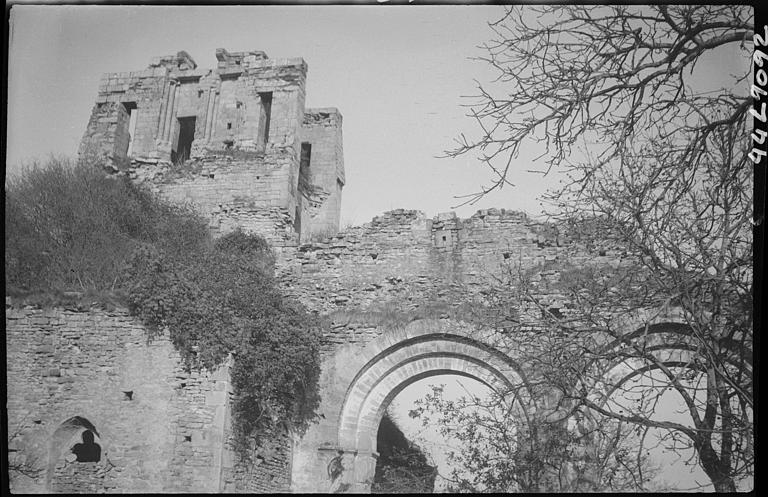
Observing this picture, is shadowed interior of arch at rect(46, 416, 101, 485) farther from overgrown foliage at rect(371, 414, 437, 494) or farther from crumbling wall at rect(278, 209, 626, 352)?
crumbling wall at rect(278, 209, 626, 352)

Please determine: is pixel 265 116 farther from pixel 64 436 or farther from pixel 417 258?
pixel 64 436

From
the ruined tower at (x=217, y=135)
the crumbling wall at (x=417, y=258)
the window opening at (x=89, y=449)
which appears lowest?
the window opening at (x=89, y=449)

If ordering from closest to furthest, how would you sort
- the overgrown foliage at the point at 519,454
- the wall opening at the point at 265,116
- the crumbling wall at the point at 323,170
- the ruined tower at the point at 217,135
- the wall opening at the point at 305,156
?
the overgrown foliage at the point at 519,454 < the ruined tower at the point at 217,135 < the wall opening at the point at 265,116 < the crumbling wall at the point at 323,170 < the wall opening at the point at 305,156

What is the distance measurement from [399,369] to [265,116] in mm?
8162

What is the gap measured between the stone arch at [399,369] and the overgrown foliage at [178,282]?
2.14ft

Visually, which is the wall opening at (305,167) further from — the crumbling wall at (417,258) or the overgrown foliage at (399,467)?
the overgrown foliage at (399,467)

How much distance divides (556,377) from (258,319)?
504 cm

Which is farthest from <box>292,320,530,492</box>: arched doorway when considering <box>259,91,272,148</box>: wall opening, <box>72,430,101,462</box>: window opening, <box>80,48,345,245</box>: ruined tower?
<box>259,91,272,148</box>: wall opening

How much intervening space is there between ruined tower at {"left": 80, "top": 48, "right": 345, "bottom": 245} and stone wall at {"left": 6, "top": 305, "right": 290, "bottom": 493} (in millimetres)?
5507

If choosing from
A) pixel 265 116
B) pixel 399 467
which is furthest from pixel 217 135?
pixel 399 467

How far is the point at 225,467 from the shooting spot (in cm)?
959

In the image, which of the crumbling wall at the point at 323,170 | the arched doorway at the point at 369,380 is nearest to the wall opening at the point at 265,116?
the crumbling wall at the point at 323,170

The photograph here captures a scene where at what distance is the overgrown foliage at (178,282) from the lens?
393 inches

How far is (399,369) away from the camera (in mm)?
11711
